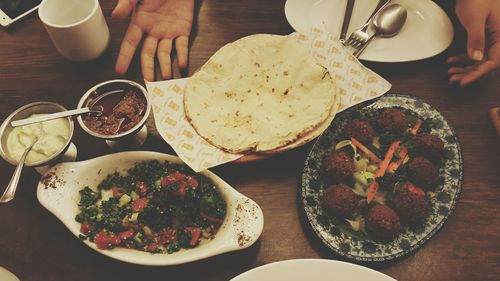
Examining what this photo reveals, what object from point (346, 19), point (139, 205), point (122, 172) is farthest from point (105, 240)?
point (346, 19)

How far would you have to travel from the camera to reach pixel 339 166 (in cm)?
168

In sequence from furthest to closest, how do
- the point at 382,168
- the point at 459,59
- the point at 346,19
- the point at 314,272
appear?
the point at 346,19 < the point at 459,59 < the point at 382,168 < the point at 314,272

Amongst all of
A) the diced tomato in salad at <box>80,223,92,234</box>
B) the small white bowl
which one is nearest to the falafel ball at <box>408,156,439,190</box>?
the diced tomato in salad at <box>80,223,92,234</box>

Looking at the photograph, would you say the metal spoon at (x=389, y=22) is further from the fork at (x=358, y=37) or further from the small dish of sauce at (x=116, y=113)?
the small dish of sauce at (x=116, y=113)

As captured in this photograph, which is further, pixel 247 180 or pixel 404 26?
pixel 404 26

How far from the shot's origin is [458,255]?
5.26 feet

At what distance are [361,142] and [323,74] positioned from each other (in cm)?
40

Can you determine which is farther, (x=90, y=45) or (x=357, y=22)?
(x=357, y=22)

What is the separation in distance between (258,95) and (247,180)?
47cm

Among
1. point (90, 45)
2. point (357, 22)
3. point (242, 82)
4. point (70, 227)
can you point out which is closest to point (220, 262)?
point (70, 227)

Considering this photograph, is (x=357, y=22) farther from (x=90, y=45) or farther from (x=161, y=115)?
(x=90, y=45)

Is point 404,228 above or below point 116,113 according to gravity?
below

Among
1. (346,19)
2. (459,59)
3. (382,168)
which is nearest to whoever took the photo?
(382,168)

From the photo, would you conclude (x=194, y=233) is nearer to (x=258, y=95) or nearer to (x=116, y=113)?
(x=116, y=113)
